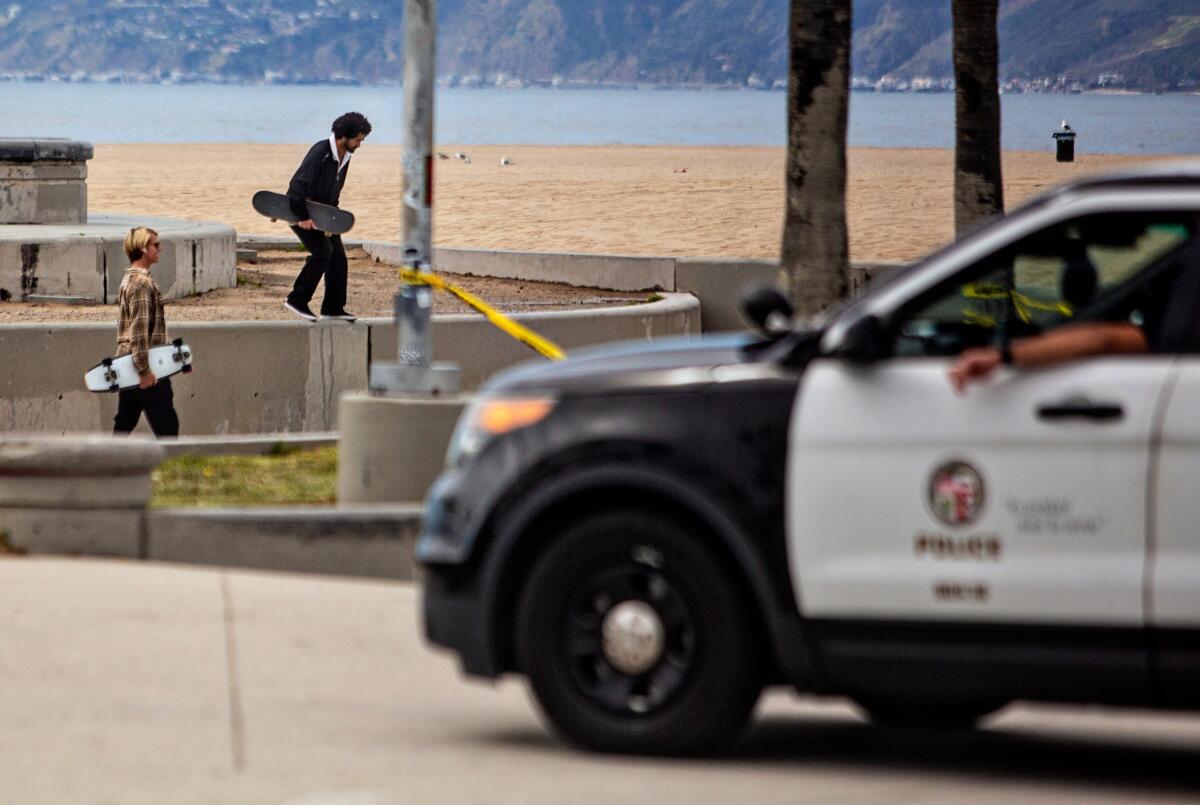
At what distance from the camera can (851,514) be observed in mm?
6422

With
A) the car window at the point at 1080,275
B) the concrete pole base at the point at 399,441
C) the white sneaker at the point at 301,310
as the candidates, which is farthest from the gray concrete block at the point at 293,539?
the white sneaker at the point at 301,310

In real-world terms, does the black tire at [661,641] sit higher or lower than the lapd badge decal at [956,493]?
lower

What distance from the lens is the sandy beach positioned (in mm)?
31094

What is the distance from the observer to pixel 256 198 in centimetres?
1689

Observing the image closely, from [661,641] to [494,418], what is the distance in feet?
2.77

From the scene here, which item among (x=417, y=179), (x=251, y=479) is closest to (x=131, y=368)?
(x=251, y=479)

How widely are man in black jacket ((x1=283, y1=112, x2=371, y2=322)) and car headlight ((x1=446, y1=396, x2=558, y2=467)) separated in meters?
9.85

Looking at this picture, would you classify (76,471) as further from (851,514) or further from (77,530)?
(851,514)

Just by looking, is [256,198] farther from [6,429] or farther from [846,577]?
[846,577]

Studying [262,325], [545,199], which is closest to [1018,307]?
[262,325]

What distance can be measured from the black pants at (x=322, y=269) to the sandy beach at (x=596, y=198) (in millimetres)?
10584

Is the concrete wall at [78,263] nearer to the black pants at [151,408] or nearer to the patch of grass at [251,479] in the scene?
the black pants at [151,408]

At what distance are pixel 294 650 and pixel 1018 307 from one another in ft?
24.9

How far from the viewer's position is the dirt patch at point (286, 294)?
18516 mm
